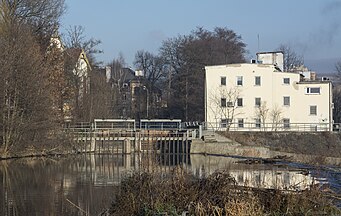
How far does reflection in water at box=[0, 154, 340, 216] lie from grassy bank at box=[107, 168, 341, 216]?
3.81 feet

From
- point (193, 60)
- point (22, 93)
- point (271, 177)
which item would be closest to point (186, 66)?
point (193, 60)

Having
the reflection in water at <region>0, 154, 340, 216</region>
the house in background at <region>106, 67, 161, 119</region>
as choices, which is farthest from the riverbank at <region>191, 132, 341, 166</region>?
the house in background at <region>106, 67, 161, 119</region>

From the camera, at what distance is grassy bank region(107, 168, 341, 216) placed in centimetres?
1402

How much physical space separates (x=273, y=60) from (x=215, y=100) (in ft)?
39.2

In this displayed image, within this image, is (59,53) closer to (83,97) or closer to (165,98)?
(83,97)

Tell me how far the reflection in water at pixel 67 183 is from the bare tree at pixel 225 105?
874 inches

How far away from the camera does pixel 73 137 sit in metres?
50.1

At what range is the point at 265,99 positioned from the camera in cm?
6153

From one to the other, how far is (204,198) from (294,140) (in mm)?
41751

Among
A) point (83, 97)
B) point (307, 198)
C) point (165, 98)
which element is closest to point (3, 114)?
point (83, 97)

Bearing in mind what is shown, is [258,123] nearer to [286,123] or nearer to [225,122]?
[286,123]

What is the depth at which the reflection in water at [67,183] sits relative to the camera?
18.6 m

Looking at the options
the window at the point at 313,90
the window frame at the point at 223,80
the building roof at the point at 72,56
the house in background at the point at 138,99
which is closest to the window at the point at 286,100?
the window at the point at 313,90

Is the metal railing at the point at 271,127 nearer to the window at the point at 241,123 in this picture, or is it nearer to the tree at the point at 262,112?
the window at the point at 241,123
